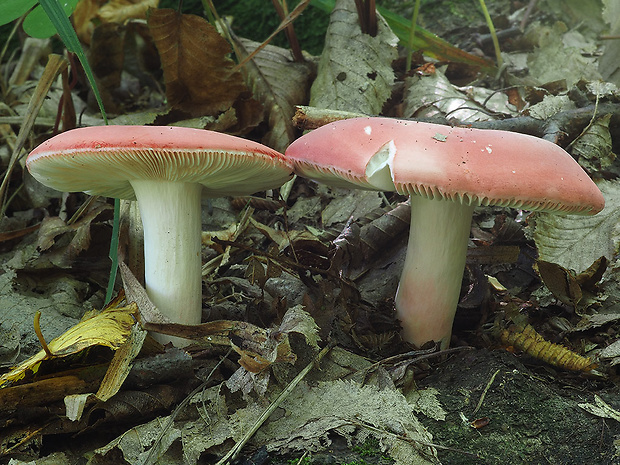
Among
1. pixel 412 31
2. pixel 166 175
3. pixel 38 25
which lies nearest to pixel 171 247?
pixel 166 175

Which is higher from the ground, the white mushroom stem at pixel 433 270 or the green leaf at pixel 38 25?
the green leaf at pixel 38 25

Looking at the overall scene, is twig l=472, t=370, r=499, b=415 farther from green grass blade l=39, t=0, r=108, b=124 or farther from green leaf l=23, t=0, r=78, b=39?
green leaf l=23, t=0, r=78, b=39

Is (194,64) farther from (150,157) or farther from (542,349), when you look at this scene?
(542,349)

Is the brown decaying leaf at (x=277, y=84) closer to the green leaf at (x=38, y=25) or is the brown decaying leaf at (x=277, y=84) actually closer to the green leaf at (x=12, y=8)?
the green leaf at (x=38, y=25)

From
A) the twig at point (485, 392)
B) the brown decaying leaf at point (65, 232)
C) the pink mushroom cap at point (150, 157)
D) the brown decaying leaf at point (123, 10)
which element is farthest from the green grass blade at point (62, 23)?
the brown decaying leaf at point (123, 10)

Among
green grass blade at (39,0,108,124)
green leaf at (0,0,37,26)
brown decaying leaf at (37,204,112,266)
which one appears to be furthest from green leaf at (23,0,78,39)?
brown decaying leaf at (37,204,112,266)
